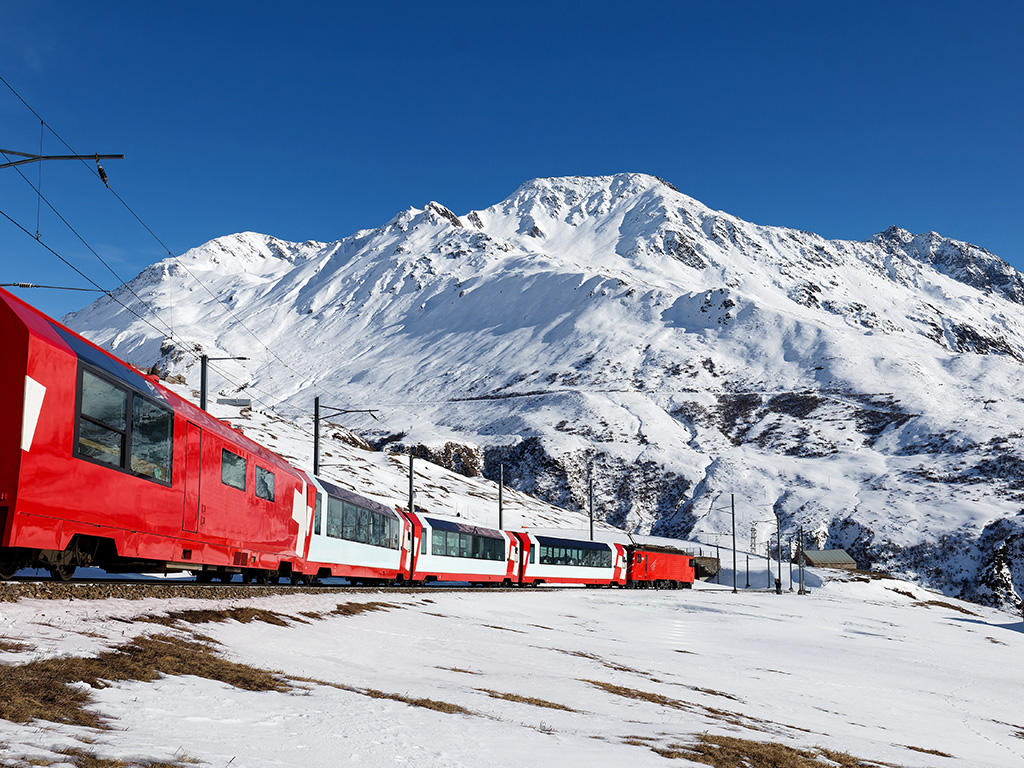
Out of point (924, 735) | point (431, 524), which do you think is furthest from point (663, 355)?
point (924, 735)

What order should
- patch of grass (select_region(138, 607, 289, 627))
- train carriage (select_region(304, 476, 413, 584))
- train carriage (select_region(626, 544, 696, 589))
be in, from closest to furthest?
1. patch of grass (select_region(138, 607, 289, 627))
2. train carriage (select_region(304, 476, 413, 584))
3. train carriage (select_region(626, 544, 696, 589))

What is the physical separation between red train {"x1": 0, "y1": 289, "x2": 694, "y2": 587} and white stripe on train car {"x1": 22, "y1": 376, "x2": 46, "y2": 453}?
0.02 m

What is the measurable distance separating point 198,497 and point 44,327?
6176 millimetres

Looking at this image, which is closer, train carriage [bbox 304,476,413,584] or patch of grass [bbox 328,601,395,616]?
patch of grass [bbox 328,601,395,616]

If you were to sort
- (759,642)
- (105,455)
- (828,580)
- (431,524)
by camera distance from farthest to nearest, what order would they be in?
1. (828,580)
2. (431,524)
3. (759,642)
4. (105,455)

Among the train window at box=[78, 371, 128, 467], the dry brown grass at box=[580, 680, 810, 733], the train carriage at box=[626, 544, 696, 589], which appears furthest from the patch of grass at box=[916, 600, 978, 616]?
the train window at box=[78, 371, 128, 467]

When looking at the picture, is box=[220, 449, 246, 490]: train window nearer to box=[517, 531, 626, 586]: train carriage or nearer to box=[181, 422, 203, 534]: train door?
box=[181, 422, 203, 534]: train door

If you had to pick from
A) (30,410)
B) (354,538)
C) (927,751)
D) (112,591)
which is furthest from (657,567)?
(30,410)

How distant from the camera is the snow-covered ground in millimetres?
6945

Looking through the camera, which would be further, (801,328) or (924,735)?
(801,328)

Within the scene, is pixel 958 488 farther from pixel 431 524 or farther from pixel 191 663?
pixel 191 663

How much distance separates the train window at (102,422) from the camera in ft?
39.8

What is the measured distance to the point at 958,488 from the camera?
12106cm

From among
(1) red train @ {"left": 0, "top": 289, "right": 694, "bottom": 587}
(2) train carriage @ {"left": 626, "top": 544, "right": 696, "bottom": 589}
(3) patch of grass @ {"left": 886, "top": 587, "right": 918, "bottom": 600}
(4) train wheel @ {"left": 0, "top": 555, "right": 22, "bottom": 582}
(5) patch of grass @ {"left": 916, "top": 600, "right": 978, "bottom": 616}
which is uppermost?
(1) red train @ {"left": 0, "top": 289, "right": 694, "bottom": 587}
